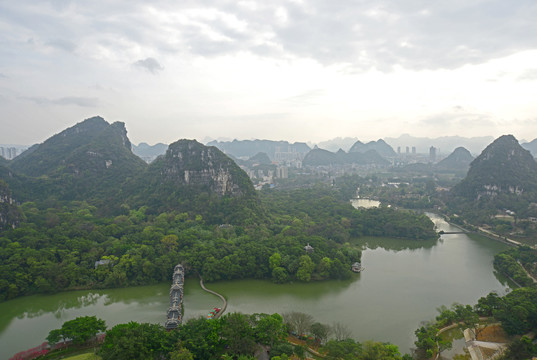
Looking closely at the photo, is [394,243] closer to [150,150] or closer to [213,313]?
[213,313]

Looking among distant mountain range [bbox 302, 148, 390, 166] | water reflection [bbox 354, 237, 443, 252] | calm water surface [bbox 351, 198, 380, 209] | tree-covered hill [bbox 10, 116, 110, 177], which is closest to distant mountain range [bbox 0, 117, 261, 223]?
tree-covered hill [bbox 10, 116, 110, 177]

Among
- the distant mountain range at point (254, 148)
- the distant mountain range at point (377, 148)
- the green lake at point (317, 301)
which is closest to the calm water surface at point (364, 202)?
the green lake at point (317, 301)

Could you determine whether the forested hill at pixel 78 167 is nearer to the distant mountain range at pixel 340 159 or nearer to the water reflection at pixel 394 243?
the water reflection at pixel 394 243

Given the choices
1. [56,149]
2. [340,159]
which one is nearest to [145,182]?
[56,149]

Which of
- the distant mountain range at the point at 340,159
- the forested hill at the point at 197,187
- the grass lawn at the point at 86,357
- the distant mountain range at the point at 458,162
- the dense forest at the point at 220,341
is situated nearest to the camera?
the dense forest at the point at 220,341

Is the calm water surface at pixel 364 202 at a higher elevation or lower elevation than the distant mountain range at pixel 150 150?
lower
